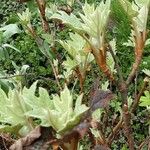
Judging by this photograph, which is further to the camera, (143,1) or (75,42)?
(75,42)

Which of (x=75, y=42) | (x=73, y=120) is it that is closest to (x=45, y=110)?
(x=73, y=120)

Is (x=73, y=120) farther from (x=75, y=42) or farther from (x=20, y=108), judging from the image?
(x=75, y=42)

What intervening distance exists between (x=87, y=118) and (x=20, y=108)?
138 mm

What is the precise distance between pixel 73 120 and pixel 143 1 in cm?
39

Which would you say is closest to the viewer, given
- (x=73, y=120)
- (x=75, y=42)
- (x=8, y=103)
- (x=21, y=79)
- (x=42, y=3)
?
(x=73, y=120)

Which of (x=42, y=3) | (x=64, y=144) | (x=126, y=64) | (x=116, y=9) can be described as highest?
(x=42, y=3)

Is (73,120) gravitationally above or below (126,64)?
above

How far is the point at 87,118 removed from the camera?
79cm

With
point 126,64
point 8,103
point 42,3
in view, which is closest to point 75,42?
point 42,3

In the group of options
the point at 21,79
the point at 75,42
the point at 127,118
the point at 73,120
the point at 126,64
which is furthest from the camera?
the point at 126,64

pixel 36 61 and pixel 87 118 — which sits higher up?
pixel 87 118

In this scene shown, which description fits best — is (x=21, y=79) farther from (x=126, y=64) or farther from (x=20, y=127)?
(x=126, y=64)

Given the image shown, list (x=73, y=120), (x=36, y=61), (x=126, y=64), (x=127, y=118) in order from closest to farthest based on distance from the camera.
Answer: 1. (x=73, y=120)
2. (x=127, y=118)
3. (x=126, y=64)
4. (x=36, y=61)

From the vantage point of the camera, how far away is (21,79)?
1823 millimetres
